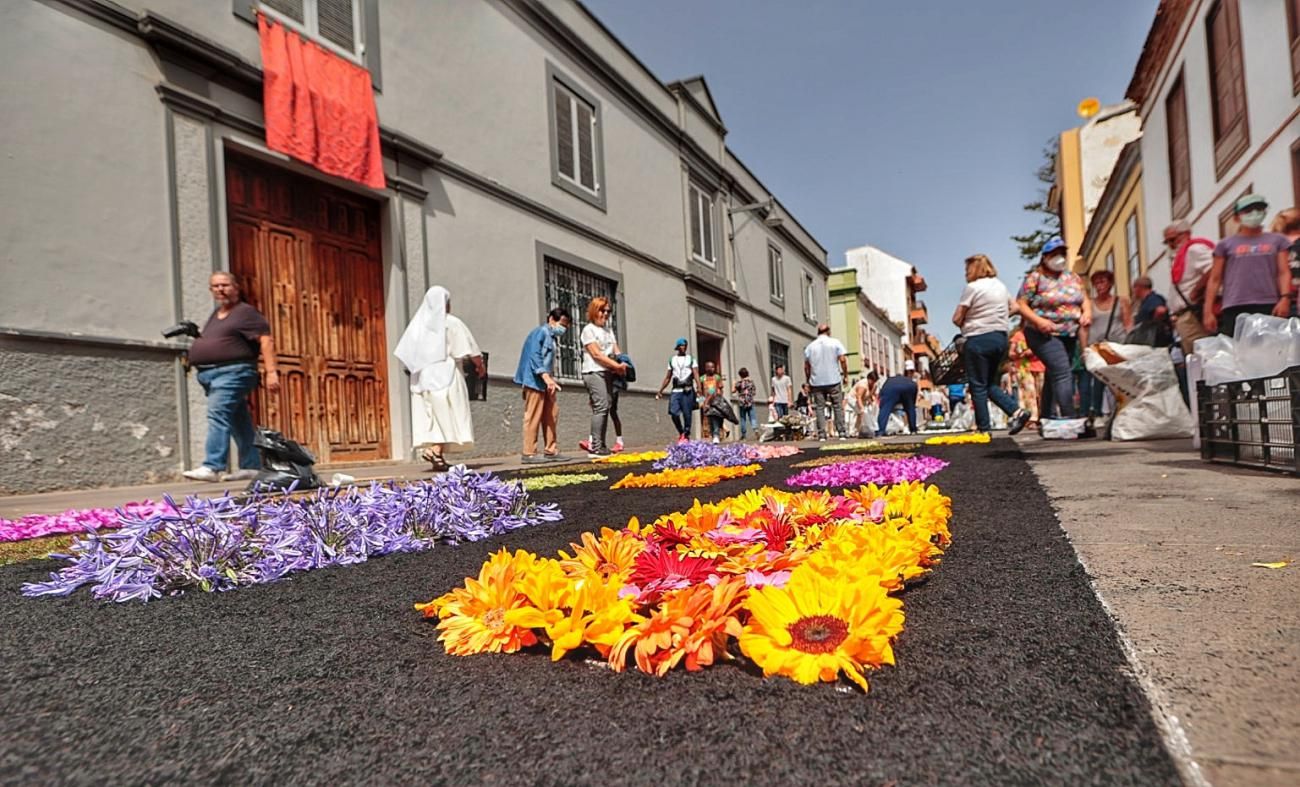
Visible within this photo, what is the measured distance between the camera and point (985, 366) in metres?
6.43

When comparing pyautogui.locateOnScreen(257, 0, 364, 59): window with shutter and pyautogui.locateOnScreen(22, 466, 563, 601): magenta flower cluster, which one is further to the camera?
pyautogui.locateOnScreen(257, 0, 364, 59): window with shutter

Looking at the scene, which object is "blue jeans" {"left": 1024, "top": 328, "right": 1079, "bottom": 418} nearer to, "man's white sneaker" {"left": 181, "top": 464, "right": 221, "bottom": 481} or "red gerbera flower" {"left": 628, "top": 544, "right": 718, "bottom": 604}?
"red gerbera flower" {"left": 628, "top": 544, "right": 718, "bottom": 604}

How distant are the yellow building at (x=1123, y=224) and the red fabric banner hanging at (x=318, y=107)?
1546 centimetres

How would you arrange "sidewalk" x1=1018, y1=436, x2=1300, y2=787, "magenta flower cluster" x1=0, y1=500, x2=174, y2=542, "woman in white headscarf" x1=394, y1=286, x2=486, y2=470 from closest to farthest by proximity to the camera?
"sidewalk" x1=1018, y1=436, x2=1300, y2=787
"magenta flower cluster" x1=0, y1=500, x2=174, y2=542
"woman in white headscarf" x1=394, y1=286, x2=486, y2=470

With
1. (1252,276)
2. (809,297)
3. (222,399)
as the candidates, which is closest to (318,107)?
(222,399)

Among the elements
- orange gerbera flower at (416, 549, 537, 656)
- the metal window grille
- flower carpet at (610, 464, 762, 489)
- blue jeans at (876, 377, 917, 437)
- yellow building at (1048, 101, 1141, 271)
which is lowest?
flower carpet at (610, 464, 762, 489)

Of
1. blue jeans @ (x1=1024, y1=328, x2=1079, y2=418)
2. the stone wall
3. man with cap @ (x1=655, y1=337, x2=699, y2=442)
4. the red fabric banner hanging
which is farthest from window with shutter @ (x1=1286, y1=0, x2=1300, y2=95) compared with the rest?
the stone wall

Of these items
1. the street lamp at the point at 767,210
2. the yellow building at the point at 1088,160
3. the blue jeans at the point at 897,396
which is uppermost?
the yellow building at the point at 1088,160

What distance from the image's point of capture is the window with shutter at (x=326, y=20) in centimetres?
737

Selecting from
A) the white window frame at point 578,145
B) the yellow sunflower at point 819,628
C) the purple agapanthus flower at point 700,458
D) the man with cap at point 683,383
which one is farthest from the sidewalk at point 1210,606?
the white window frame at point 578,145

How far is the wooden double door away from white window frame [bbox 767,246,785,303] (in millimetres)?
15398

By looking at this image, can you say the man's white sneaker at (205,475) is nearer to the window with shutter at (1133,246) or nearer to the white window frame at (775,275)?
the white window frame at (775,275)

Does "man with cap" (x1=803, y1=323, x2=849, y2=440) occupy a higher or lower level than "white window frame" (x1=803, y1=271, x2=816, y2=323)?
lower

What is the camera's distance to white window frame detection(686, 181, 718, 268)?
17094 millimetres
